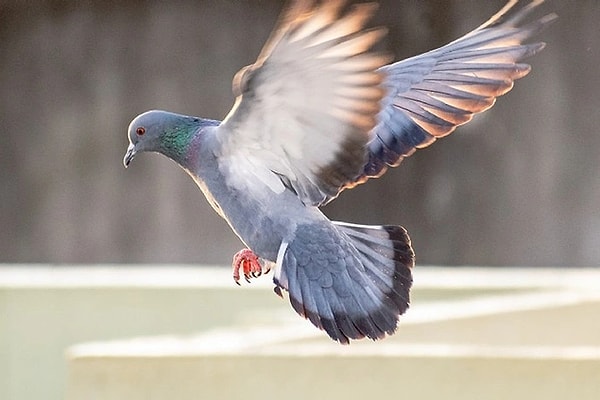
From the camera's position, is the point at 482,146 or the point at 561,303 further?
the point at 482,146

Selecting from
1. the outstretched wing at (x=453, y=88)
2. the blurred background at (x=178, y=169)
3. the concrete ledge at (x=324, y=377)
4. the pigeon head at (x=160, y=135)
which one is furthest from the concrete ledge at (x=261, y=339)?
the pigeon head at (x=160, y=135)

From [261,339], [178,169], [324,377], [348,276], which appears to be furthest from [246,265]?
[178,169]

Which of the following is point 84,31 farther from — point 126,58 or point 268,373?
point 268,373

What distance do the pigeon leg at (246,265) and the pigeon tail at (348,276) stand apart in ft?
0.21

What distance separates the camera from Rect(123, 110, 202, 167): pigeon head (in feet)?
2.47

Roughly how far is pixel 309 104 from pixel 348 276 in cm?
11

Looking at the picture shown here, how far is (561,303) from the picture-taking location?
234 cm

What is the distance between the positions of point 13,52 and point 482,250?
113 cm

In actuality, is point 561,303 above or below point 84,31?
below

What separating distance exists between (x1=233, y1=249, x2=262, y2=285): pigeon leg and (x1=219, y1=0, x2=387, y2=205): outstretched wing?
0.31ft

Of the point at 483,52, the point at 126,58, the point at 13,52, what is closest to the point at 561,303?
the point at 126,58

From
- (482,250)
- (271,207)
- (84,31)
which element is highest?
(271,207)

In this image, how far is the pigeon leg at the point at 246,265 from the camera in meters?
0.82

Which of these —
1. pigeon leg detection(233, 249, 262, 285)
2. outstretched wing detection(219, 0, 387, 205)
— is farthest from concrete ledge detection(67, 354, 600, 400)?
outstretched wing detection(219, 0, 387, 205)
